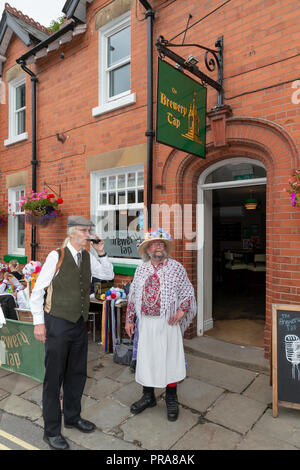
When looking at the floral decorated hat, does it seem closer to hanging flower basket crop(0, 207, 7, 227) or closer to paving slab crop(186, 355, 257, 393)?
paving slab crop(186, 355, 257, 393)

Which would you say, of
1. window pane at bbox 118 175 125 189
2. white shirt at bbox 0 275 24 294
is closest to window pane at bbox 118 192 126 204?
window pane at bbox 118 175 125 189

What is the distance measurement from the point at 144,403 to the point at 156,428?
332 mm

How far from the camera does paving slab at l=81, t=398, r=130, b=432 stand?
308 cm

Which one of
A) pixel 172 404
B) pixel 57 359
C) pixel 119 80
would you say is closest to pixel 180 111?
pixel 119 80

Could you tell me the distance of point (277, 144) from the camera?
414cm

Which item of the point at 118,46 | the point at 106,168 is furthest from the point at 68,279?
the point at 118,46

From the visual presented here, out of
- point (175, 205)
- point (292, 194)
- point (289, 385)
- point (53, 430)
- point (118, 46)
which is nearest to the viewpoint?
point (53, 430)

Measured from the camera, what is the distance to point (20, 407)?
344 centimetres

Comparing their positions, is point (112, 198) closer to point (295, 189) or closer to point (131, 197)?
point (131, 197)

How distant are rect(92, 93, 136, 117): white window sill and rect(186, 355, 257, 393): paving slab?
4.49 meters

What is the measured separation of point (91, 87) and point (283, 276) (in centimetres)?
518

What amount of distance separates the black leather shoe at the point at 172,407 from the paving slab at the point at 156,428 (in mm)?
49

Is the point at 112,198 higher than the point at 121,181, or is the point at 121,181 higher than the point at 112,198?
the point at 121,181

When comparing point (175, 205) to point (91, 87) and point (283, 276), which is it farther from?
point (91, 87)
